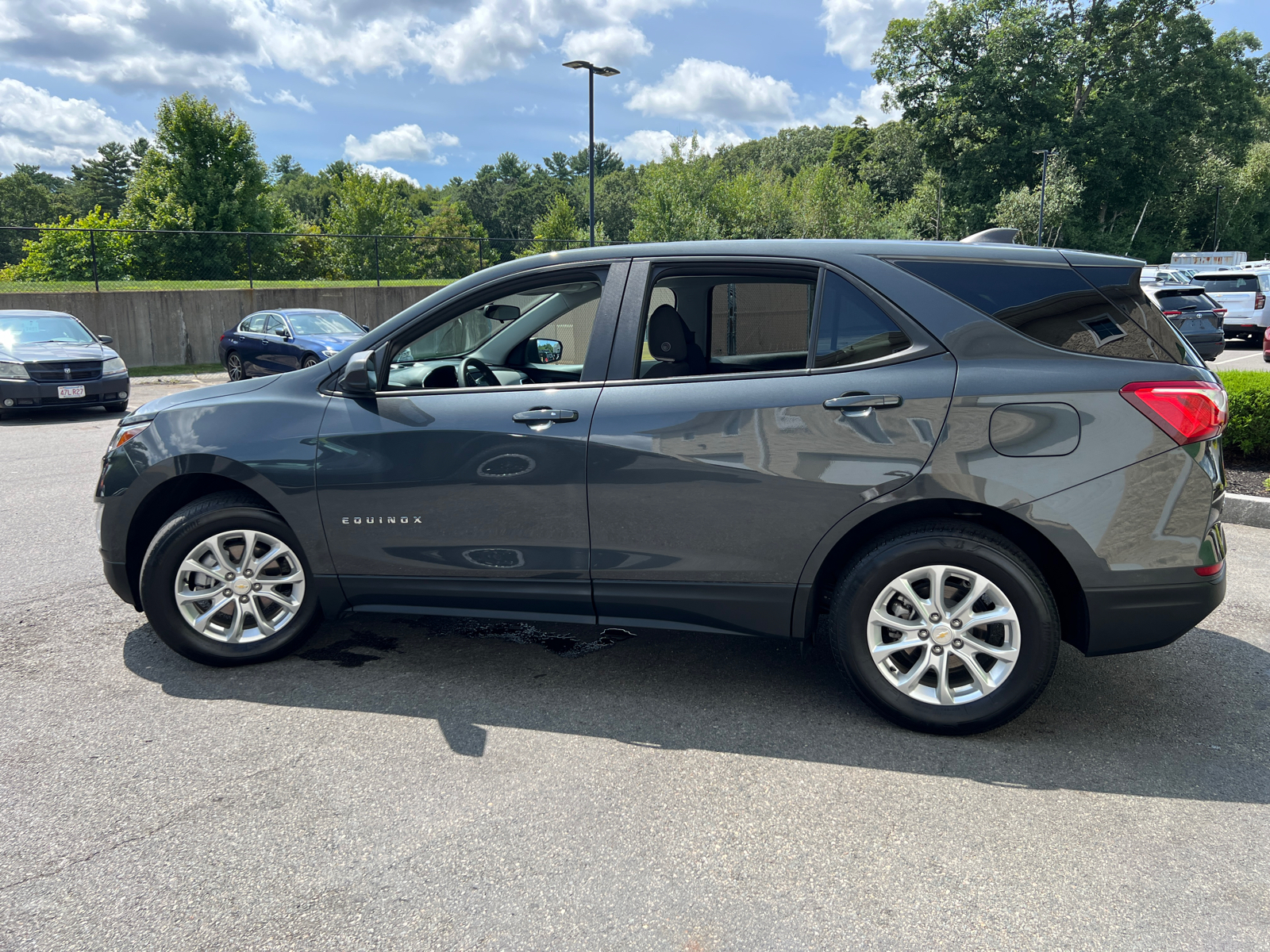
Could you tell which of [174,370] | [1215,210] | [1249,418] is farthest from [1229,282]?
[1215,210]

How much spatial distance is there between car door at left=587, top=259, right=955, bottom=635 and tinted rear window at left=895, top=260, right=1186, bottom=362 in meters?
Answer: 0.25

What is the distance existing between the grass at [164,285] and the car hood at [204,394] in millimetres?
20434

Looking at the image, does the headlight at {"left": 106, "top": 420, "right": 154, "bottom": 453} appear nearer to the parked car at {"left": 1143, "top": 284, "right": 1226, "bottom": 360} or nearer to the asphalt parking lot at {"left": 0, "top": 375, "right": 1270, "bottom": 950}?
the asphalt parking lot at {"left": 0, "top": 375, "right": 1270, "bottom": 950}

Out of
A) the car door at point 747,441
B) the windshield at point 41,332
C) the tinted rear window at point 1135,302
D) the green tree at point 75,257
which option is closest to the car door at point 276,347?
the windshield at point 41,332

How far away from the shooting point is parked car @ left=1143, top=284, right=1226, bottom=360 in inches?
656

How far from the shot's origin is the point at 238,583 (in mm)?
3912

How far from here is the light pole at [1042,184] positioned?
154ft

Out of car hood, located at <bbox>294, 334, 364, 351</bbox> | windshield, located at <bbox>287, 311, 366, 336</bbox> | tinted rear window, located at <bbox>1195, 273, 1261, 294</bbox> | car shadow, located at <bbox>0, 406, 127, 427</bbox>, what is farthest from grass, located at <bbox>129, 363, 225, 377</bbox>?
tinted rear window, located at <bbox>1195, 273, 1261, 294</bbox>

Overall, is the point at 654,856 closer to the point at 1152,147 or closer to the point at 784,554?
the point at 784,554

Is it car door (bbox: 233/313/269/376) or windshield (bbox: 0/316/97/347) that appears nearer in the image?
windshield (bbox: 0/316/97/347)

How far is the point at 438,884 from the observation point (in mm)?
2484

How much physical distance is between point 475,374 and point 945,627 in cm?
227

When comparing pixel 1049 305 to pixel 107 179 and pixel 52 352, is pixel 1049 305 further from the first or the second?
pixel 107 179

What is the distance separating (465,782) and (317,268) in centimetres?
2715
